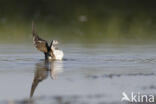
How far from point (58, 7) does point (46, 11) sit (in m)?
0.86

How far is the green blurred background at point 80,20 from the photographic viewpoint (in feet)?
64.6

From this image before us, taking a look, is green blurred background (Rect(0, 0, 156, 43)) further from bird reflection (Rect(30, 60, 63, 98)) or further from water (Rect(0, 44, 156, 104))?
bird reflection (Rect(30, 60, 63, 98))

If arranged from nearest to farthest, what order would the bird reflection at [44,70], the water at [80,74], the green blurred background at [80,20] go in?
the water at [80,74] < the bird reflection at [44,70] < the green blurred background at [80,20]

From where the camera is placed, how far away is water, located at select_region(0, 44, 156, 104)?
998 centimetres

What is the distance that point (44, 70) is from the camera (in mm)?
12688

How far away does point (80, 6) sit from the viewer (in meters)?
28.0

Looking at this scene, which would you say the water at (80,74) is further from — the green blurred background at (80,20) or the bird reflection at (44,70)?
the green blurred background at (80,20)

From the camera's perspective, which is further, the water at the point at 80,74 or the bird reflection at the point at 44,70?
the bird reflection at the point at 44,70

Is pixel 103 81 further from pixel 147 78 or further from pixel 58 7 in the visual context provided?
pixel 58 7

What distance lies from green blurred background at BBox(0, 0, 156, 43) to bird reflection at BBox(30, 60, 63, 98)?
15.4 ft

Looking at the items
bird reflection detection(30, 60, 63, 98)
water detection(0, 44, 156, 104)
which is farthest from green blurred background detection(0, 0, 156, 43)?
bird reflection detection(30, 60, 63, 98)

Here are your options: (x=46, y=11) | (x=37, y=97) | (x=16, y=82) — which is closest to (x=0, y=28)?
(x=46, y=11)

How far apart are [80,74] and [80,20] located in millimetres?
12802

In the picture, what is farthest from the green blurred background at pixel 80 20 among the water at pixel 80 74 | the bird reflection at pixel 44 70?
the bird reflection at pixel 44 70
